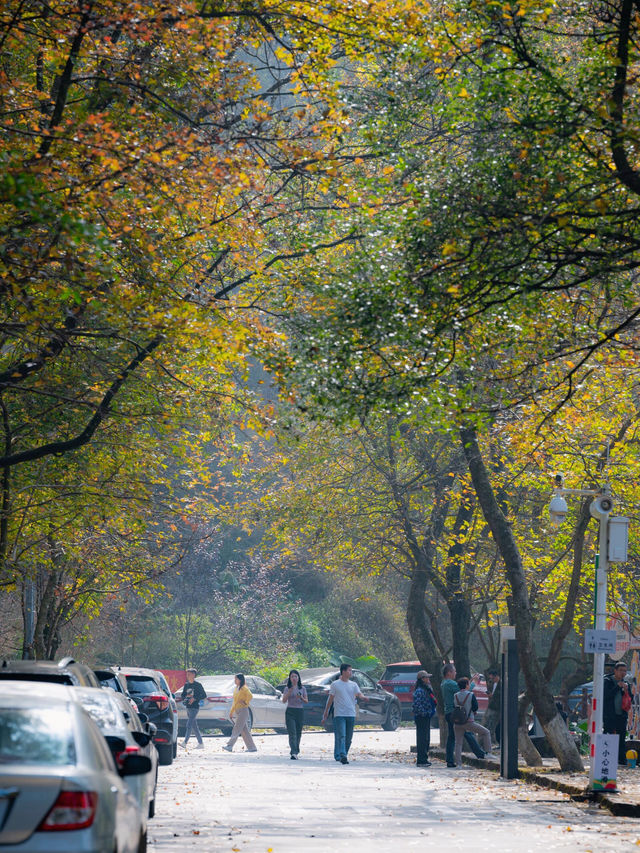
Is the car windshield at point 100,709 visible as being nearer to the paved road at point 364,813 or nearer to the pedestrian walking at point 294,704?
the paved road at point 364,813

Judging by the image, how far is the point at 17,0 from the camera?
12.7 metres

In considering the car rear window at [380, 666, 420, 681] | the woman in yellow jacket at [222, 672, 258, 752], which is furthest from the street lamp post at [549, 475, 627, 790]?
the car rear window at [380, 666, 420, 681]

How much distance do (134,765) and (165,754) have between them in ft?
54.3

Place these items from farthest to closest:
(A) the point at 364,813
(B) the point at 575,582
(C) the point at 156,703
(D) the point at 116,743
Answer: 1. (C) the point at 156,703
2. (B) the point at 575,582
3. (A) the point at 364,813
4. (D) the point at 116,743

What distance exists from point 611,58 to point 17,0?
5.96m

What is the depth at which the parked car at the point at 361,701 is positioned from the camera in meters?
36.5

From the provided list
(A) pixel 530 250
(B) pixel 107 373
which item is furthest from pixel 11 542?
(A) pixel 530 250

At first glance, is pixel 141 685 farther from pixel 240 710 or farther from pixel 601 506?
pixel 601 506

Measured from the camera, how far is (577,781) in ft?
62.6

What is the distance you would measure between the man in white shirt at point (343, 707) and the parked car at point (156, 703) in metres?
2.93

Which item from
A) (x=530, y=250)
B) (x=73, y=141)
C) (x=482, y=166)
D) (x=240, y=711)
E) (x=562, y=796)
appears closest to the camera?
(x=73, y=141)

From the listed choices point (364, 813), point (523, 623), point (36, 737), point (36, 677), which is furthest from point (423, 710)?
point (36, 737)

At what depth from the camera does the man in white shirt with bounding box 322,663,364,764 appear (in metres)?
23.3

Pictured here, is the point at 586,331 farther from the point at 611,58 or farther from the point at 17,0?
the point at 17,0
